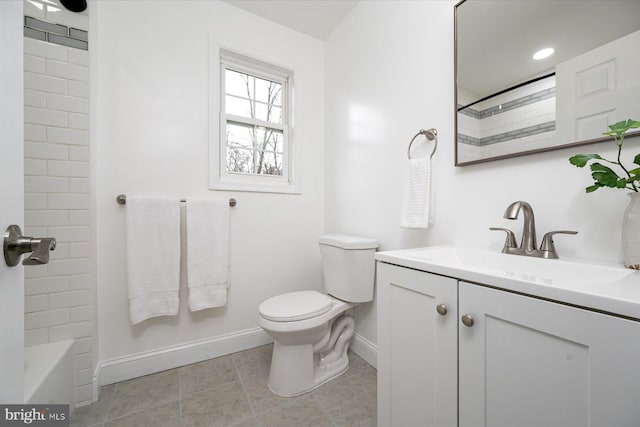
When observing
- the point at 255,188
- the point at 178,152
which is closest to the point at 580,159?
the point at 255,188

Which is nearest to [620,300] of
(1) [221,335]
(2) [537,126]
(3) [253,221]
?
(2) [537,126]

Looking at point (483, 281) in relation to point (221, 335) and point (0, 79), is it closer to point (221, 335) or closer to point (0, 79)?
point (0, 79)

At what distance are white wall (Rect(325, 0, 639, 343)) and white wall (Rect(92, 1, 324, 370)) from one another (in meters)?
0.34

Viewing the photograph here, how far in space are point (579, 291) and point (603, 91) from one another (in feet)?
2.28

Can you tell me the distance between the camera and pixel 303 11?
5.82ft

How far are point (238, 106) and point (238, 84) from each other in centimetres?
17

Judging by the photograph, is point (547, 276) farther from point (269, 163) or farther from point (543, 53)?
point (269, 163)

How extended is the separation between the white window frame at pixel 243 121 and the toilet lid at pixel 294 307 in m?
0.80

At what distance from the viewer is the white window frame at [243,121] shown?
5.48 ft

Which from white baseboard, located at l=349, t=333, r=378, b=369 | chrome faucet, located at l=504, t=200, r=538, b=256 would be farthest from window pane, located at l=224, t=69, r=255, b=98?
white baseboard, located at l=349, t=333, r=378, b=369

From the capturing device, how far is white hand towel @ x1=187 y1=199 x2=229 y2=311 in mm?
1533

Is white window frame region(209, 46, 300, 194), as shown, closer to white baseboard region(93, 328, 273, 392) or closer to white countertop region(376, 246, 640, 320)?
white baseboard region(93, 328, 273, 392)

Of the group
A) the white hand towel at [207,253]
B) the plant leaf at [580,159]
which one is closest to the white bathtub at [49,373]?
the white hand towel at [207,253]

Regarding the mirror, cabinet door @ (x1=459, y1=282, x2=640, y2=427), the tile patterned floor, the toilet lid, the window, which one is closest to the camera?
cabinet door @ (x1=459, y1=282, x2=640, y2=427)
